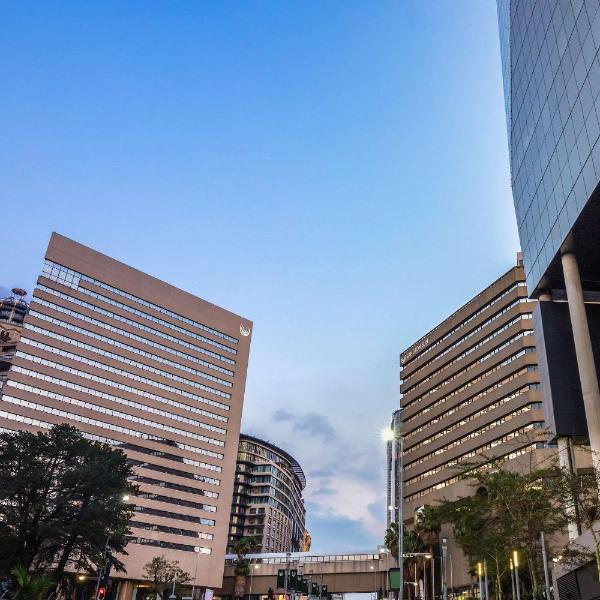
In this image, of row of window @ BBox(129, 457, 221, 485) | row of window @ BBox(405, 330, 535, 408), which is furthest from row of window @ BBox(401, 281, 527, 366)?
row of window @ BBox(129, 457, 221, 485)

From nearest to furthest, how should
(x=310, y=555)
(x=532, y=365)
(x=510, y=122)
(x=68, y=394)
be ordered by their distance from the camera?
1. (x=510, y=122)
2. (x=532, y=365)
3. (x=310, y=555)
4. (x=68, y=394)

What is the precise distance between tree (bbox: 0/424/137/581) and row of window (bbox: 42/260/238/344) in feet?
232

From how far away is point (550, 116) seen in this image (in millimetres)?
43625

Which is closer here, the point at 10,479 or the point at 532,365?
the point at 10,479

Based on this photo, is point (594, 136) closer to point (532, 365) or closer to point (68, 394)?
point (532, 365)

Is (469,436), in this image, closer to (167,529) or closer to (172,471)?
(172,471)

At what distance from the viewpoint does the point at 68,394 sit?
414ft

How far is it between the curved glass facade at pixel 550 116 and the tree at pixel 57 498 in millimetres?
46194

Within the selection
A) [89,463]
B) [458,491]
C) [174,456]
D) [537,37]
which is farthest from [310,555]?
[537,37]

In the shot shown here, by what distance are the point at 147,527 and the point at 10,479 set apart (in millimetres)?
74289

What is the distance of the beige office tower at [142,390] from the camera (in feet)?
409

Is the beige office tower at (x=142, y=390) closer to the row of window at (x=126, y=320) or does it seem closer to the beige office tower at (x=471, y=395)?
the row of window at (x=126, y=320)

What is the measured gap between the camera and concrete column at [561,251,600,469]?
40250mm

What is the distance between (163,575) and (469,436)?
63.0 metres
